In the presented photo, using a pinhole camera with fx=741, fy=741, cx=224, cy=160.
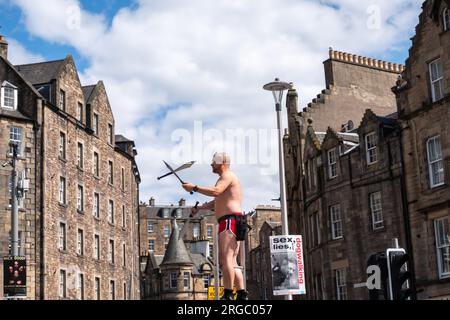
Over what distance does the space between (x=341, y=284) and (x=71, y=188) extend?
63.1 ft

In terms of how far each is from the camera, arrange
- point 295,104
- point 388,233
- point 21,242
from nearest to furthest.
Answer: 1. point 388,233
2. point 21,242
3. point 295,104

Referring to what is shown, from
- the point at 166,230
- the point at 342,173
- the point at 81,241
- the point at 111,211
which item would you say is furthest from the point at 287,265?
the point at 166,230

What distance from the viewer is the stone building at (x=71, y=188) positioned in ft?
143

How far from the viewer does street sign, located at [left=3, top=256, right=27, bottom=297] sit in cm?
2442

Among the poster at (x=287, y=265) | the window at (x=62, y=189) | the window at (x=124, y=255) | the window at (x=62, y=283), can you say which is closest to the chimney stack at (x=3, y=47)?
the window at (x=62, y=189)

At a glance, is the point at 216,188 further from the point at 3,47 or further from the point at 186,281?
the point at 186,281

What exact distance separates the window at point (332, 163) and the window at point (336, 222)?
1780 millimetres

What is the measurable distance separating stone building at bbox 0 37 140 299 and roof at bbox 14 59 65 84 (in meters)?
0.08

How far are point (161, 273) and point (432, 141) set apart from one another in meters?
60.5

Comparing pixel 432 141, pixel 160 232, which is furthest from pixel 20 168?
pixel 160 232

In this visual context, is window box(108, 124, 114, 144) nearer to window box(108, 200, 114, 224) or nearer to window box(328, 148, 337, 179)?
window box(108, 200, 114, 224)

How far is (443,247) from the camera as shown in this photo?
30047 mm

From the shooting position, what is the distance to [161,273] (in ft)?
289
